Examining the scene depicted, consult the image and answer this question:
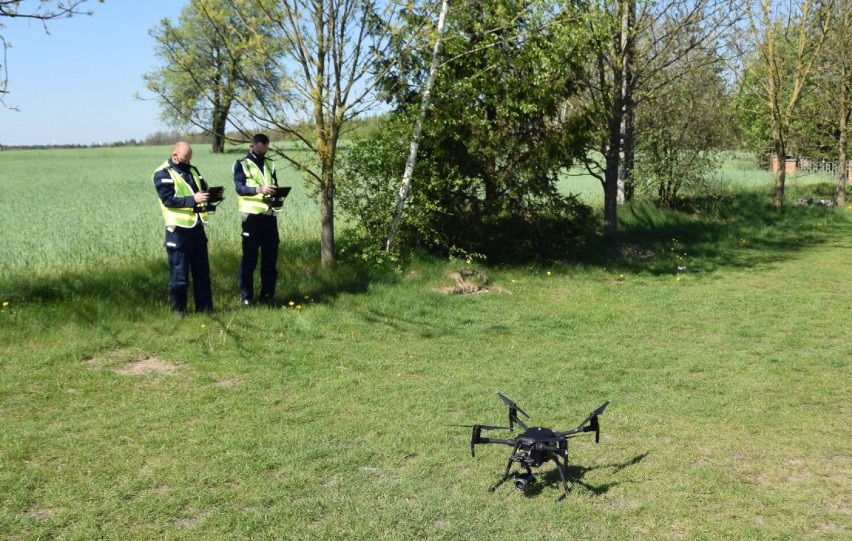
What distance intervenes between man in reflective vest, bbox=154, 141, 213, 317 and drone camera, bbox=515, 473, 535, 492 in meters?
5.23

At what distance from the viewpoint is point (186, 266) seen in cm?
896

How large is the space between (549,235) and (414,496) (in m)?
9.10

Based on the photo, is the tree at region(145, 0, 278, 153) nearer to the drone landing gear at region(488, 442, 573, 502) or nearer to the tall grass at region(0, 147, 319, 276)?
the tall grass at region(0, 147, 319, 276)

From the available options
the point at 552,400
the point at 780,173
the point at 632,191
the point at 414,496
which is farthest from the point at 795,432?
the point at 780,173

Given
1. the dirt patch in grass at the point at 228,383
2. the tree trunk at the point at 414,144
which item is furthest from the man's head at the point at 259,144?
the dirt patch in grass at the point at 228,383

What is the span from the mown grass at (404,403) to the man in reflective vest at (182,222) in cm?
A: 48

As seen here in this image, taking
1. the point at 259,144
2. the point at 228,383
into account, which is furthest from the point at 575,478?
the point at 259,144

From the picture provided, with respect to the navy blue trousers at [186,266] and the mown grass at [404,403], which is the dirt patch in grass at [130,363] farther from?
the navy blue trousers at [186,266]

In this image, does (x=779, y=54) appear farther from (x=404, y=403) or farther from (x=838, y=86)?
(x=404, y=403)

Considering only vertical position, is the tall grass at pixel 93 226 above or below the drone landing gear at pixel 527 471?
above

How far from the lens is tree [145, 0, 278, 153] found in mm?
10102

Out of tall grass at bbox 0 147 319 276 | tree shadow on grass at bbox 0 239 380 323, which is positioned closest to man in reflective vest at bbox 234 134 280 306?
tree shadow on grass at bbox 0 239 380 323

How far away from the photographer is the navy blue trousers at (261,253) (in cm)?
973

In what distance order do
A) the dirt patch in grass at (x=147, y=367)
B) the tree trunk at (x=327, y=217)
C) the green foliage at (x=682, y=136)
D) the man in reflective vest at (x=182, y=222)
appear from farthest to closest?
the green foliage at (x=682, y=136) < the tree trunk at (x=327, y=217) < the man in reflective vest at (x=182, y=222) < the dirt patch in grass at (x=147, y=367)
